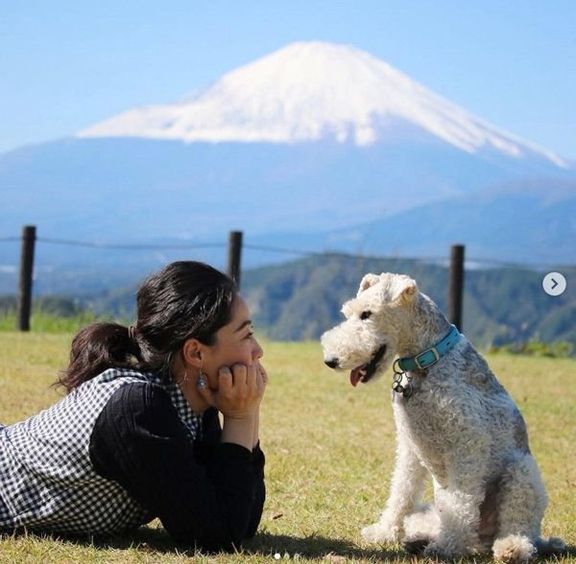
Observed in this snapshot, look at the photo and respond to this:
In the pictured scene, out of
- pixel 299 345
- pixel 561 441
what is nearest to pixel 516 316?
pixel 299 345

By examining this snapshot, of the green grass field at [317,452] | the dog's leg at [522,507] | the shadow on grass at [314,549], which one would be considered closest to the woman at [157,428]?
the green grass field at [317,452]

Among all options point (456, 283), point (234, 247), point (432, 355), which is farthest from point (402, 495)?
point (234, 247)

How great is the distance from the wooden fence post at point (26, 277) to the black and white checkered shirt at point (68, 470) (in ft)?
40.0

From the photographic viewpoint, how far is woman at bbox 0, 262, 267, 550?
396cm

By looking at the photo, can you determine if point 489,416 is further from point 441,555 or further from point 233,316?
point 233,316

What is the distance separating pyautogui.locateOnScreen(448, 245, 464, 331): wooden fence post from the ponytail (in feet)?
39.8

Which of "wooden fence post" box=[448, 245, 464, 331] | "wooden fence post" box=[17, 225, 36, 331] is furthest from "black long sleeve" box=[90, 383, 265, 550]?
"wooden fence post" box=[17, 225, 36, 331]

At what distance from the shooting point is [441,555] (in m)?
4.51

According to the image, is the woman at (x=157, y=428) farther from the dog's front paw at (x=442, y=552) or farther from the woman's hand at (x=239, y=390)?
the dog's front paw at (x=442, y=552)

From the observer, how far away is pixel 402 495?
4898mm

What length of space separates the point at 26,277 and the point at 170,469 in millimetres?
13169

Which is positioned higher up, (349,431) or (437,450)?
(437,450)

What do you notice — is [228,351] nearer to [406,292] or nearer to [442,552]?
[406,292]

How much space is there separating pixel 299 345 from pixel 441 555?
1117cm
